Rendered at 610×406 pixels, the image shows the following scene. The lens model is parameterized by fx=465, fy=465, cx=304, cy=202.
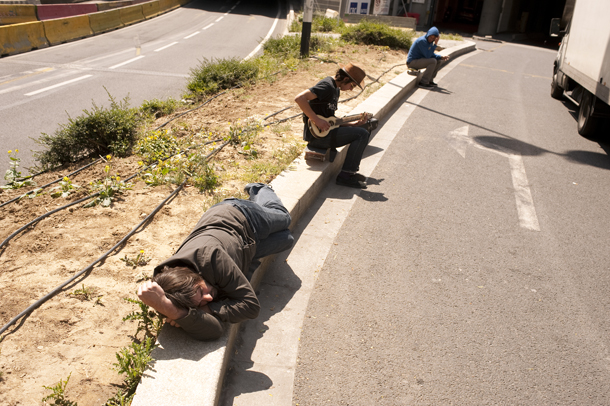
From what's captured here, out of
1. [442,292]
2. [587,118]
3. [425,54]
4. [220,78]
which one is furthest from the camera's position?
[425,54]

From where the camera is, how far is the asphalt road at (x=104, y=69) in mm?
8719

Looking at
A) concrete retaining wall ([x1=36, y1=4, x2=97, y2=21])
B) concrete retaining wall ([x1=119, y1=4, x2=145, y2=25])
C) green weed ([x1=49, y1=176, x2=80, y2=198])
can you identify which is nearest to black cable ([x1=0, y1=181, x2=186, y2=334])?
green weed ([x1=49, y1=176, x2=80, y2=198])

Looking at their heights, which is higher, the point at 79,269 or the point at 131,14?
the point at 131,14

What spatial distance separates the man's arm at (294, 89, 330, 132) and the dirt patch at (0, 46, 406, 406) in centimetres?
85

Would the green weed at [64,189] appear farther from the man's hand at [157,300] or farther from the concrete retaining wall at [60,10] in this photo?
the concrete retaining wall at [60,10]

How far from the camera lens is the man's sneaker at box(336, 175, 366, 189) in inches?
224

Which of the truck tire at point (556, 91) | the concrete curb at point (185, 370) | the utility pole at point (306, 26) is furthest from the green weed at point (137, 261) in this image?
the truck tire at point (556, 91)

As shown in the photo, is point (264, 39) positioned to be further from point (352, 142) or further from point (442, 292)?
point (442, 292)

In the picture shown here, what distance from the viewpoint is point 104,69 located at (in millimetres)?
13172

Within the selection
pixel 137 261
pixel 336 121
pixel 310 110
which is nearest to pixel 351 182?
pixel 336 121

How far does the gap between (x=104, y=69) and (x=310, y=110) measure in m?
10.1

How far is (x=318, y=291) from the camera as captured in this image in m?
3.76

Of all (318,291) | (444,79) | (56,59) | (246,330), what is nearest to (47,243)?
(246,330)

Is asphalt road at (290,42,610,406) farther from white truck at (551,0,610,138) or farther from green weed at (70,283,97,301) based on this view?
green weed at (70,283,97,301)
